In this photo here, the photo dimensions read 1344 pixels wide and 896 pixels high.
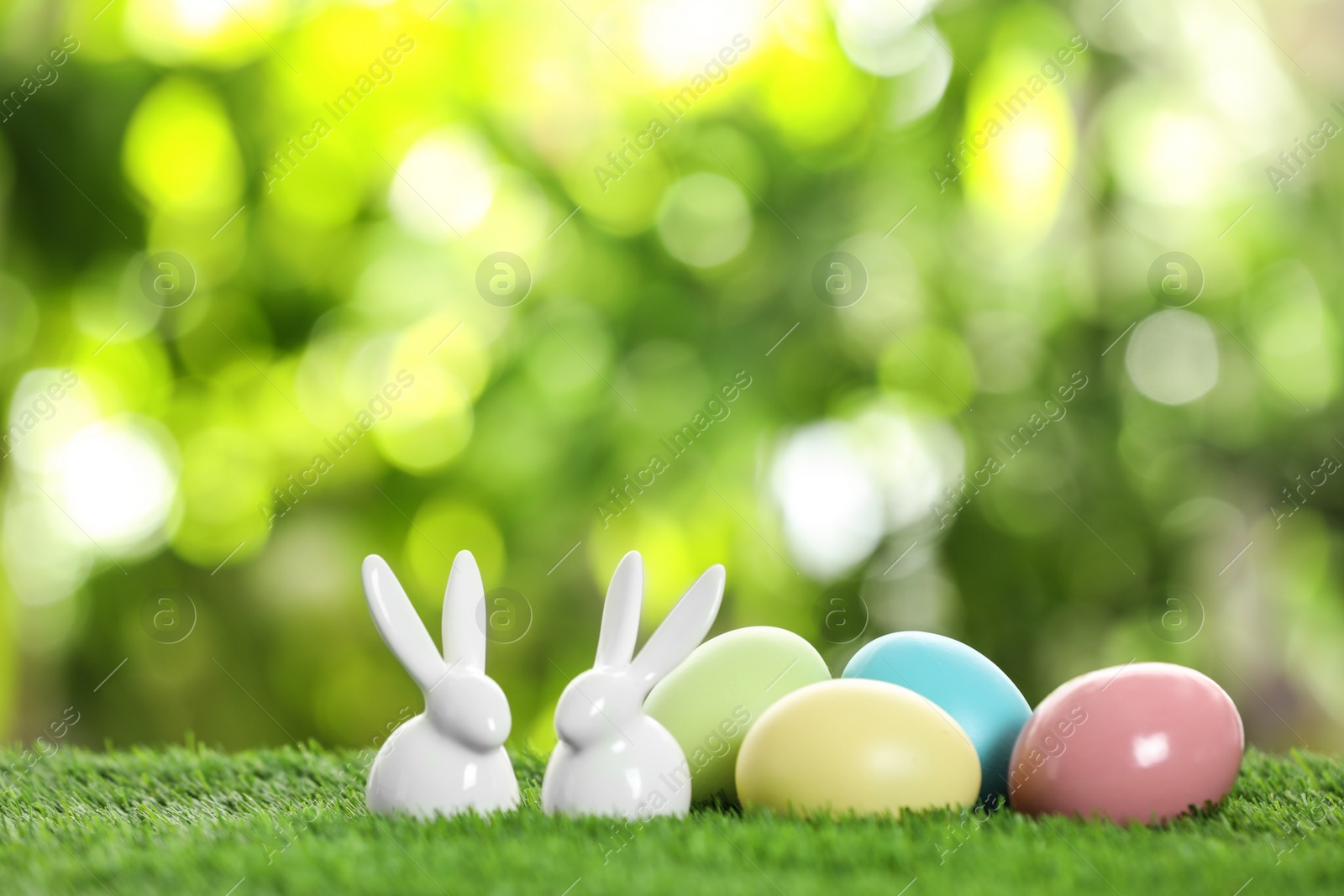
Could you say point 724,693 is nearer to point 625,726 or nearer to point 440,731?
point 625,726

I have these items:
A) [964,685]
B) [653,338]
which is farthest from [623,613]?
[653,338]

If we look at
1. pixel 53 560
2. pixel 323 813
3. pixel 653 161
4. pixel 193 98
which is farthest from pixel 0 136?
pixel 323 813

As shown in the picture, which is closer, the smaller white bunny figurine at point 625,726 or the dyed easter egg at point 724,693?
the smaller white bunny figurine at point 625,726

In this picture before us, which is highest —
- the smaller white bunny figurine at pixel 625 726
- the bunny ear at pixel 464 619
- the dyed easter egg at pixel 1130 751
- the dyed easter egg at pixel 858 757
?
the bunny ear at pixel 464 619

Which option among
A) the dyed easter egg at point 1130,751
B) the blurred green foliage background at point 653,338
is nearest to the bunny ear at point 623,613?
the dyed easter egg at point 1130,751

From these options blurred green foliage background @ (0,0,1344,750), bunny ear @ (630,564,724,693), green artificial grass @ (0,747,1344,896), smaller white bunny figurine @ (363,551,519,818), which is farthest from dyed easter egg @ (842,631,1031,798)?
blurred green foliage background @ (0,0,1344,750)

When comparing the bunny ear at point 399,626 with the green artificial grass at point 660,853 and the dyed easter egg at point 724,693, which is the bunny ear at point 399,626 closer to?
the green artificial grass at point 660,853

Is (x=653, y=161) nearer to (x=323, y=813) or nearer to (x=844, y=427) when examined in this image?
(x=844, y=427)
